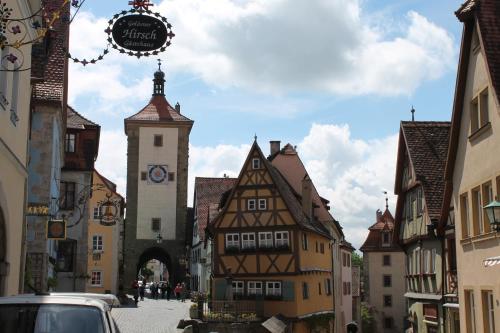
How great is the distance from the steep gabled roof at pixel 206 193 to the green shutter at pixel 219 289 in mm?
19703

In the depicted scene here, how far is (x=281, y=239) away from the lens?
37.1m

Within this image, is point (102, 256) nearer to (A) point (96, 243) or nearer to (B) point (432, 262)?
(A) point (96, 243)

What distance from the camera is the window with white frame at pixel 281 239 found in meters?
37.0

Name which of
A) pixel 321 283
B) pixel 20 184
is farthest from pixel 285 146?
pixel 20 184

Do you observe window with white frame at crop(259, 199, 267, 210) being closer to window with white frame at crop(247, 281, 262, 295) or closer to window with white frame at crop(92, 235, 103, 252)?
window with white frame at crop(247, 281, 262, 295)

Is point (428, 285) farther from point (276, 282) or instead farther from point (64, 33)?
point (64, 33)

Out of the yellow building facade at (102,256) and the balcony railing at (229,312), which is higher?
the yellow building facade at (102,256)

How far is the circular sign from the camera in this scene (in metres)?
11.0

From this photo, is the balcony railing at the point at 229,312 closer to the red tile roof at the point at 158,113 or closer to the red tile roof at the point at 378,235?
the red tile roof at the point at 378,235

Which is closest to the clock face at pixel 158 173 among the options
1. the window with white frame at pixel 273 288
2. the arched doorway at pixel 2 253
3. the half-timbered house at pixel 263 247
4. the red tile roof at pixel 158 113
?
the red tile roof at pixel 158 113

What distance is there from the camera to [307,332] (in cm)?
3856

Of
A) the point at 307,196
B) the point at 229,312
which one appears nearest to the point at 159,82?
the point at 307,196

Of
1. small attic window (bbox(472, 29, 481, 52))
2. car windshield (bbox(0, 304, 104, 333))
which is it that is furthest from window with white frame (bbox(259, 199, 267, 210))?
car windshield (bbox(0, 304, 104, 333))

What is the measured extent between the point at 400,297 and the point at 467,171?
50108mm
